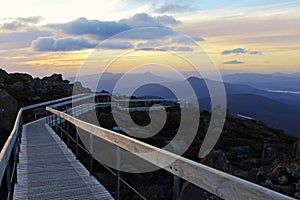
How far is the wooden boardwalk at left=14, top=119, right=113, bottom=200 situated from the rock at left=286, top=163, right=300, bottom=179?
8364mm

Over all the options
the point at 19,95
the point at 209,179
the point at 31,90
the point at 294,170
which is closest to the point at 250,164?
the point at 294,170

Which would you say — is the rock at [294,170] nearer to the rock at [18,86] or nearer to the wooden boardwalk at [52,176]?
the wooden boardwalk at [52,176]

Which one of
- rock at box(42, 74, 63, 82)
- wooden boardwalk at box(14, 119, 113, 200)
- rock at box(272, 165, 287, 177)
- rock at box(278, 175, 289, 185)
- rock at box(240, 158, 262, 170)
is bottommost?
rock at box(240, 158, 262, 170)

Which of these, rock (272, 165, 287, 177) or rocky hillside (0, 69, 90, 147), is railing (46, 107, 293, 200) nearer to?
rock (272, 165, 287, 177)

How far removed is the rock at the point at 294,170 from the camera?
44.2ft

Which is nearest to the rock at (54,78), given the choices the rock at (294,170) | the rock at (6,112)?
the rock at (6,112)

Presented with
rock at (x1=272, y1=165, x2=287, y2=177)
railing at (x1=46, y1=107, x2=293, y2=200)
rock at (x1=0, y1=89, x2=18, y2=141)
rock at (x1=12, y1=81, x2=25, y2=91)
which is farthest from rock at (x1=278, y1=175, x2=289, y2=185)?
rock at (x1=12, y1=81, x2=25, y2=91)

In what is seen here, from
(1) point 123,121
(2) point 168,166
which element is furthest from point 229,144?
(2) point 168,166

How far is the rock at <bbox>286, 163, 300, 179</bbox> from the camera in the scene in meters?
13.5

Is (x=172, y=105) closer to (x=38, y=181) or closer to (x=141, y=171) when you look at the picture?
(x=141, y=171)

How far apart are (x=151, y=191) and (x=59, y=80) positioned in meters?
41.4

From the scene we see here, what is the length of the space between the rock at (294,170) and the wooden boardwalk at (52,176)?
8.36 m

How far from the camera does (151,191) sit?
13.5 meters

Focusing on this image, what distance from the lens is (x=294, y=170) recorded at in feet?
44.8
